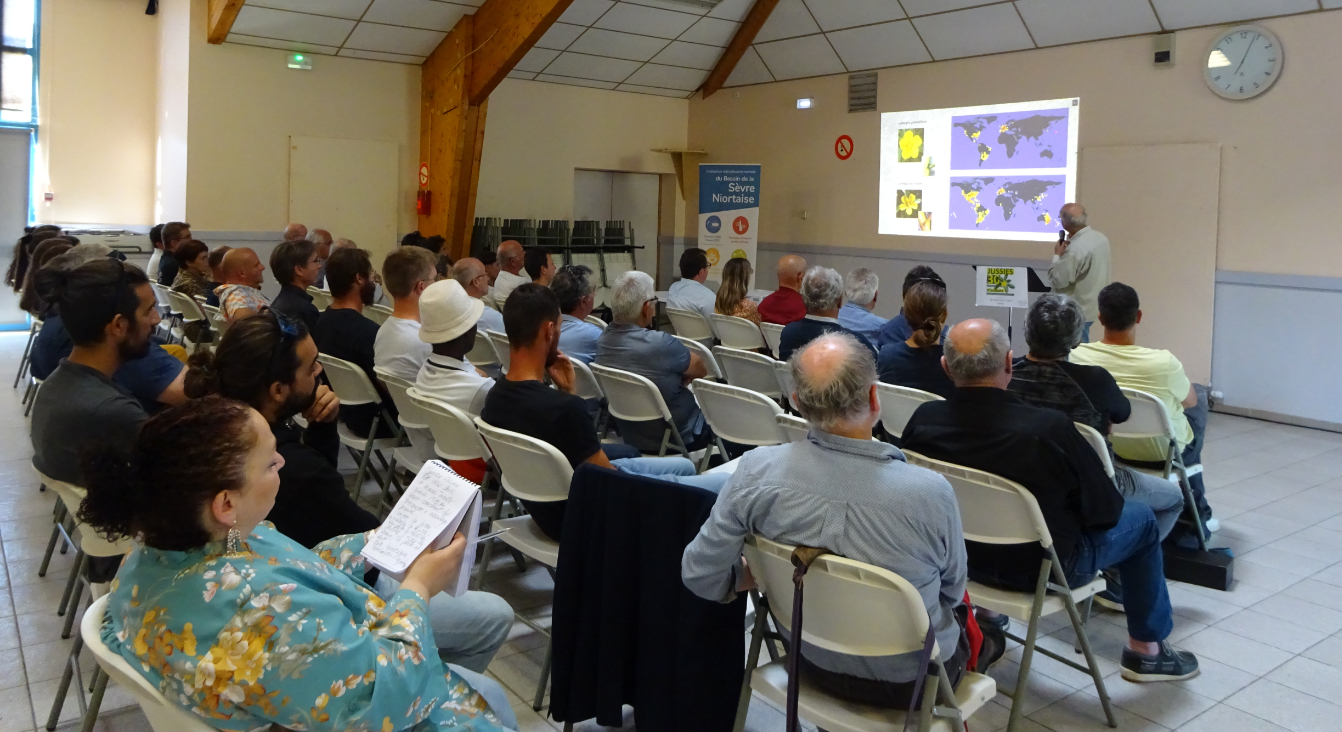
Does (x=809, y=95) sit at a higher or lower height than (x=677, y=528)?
higher

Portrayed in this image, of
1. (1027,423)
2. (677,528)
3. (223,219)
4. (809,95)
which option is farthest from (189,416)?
(809,95)

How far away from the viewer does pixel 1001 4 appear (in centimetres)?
860

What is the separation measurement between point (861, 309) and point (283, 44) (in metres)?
6.83

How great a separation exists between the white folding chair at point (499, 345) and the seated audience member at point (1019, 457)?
2725mm

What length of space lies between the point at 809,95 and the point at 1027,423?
8852 millimetres

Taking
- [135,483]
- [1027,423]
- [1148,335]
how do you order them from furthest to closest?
1. [1148,335]
2. [1027,423]
3. [135,483]

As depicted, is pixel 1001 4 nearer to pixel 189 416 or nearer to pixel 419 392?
pixel 419 392

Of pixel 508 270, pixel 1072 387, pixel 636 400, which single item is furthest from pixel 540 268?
pixel 1072 387

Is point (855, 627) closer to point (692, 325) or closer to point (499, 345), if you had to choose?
point (499, 345)

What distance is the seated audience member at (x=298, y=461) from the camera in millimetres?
2219

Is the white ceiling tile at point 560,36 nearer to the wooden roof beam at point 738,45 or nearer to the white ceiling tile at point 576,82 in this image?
the white ceiling tile at point 576,82

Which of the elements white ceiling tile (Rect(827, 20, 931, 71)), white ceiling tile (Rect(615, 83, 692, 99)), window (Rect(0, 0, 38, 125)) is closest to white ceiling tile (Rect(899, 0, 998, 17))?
white ceiling tile (Rect(827, 20, 931, 71))

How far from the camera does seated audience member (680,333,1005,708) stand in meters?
1.99

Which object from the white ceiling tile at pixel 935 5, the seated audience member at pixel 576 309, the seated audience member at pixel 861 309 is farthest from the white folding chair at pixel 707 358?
the white ceiling tile at pixel 935 5
